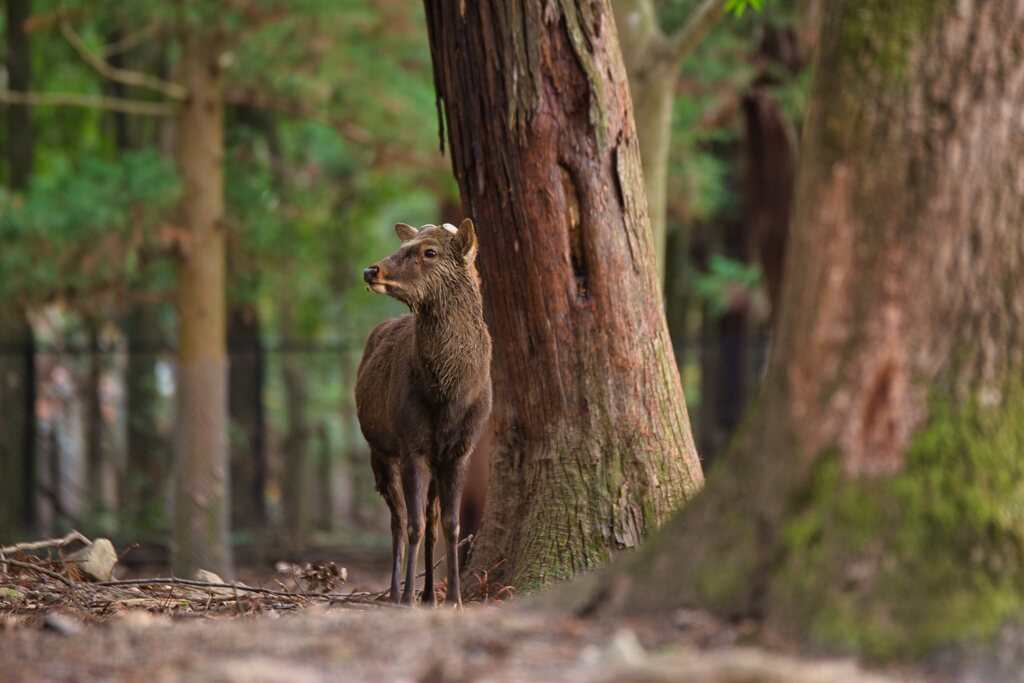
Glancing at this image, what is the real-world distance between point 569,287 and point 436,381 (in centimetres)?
88

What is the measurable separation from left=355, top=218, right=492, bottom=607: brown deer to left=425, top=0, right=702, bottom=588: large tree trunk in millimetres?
298

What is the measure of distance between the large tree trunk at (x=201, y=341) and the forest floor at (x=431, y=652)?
30.1 feet

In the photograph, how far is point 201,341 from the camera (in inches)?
569

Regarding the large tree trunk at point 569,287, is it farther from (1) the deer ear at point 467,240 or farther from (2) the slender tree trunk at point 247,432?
(2) the slender tree trunk at point 247,432

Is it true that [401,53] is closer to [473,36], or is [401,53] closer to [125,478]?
[125,478]

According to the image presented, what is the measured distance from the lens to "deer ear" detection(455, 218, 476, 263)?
6.88 meters

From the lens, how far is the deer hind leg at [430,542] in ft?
22.8

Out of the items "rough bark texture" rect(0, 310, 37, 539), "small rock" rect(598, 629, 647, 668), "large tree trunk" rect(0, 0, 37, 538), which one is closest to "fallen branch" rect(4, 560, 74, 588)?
"small rock" rect(598, 629, 647, 668)

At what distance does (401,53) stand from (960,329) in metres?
12.7

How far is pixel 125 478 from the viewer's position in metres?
18.7

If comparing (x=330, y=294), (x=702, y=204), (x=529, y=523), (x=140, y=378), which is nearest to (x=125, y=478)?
(x=140, y=378)

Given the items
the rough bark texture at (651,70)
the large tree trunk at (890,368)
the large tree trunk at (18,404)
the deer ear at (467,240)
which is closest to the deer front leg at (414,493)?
Answer: the deer ear at (467,240)

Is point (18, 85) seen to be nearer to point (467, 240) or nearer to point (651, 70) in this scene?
point (651, 70)

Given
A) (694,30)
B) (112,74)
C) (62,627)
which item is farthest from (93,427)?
(62,627)
